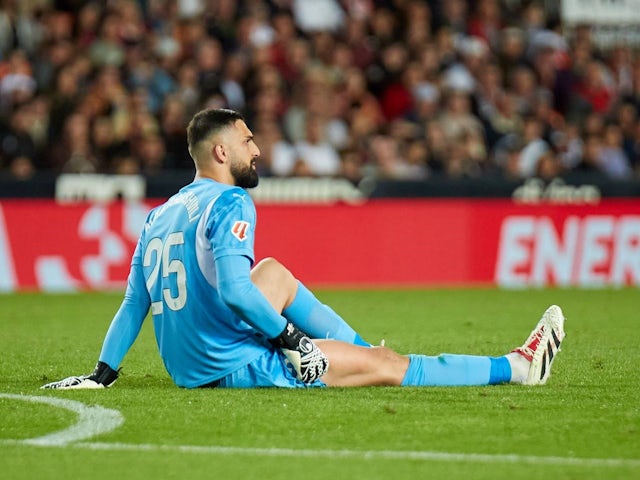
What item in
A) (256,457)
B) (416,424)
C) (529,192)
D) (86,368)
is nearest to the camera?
(256,457)

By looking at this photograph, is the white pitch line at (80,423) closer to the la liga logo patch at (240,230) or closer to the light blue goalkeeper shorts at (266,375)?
the light blue goalkeeper shorts at (266,375)

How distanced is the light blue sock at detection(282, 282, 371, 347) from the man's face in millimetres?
671

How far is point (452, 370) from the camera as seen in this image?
22.7 feet

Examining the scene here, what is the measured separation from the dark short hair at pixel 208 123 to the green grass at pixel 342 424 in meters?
1.33

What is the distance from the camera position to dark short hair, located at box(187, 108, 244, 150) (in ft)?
22.2

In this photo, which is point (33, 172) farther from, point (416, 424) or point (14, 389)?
point (416, 424)

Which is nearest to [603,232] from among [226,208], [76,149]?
[76,149]

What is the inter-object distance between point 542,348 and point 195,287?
192 cm

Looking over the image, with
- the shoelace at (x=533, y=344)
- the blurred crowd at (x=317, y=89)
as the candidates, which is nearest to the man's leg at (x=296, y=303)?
the shoelace at (x=533, y=344)

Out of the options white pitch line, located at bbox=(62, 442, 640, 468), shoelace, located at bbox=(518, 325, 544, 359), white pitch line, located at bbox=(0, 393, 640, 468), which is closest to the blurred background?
shoelace, located at bbox=(518, 325, 544, 359)

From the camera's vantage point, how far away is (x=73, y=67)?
16219mm

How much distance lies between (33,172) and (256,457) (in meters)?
10.9

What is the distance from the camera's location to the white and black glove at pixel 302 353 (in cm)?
636

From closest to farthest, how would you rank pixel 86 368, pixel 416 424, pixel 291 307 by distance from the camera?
1. pixel 416 424
2. pixel 291 307
3. pixel 86 368
